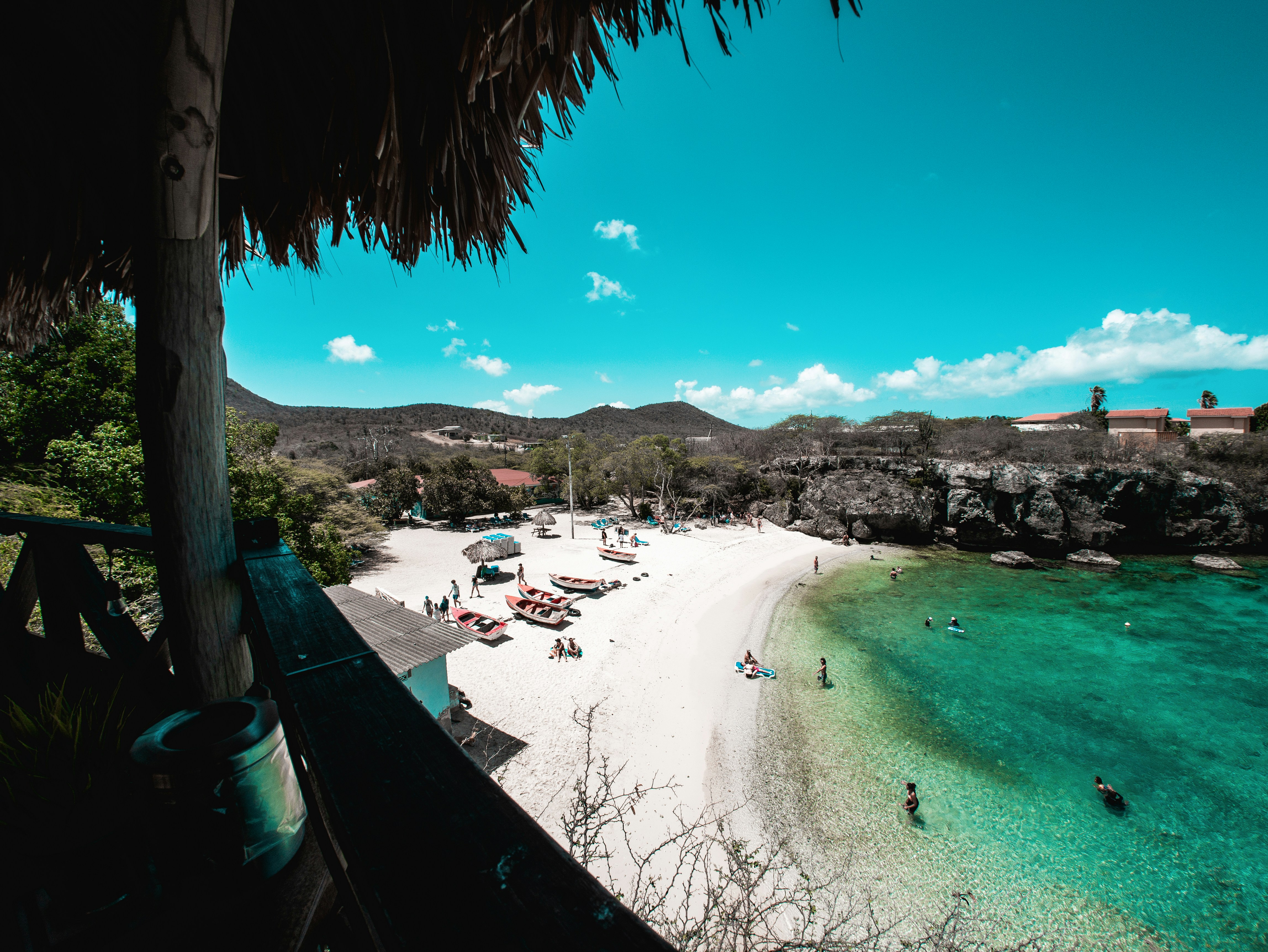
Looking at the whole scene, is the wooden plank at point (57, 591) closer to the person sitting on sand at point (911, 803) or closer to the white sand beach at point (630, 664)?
the white sand beach at point (630, 664)

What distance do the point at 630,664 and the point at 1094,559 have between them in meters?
28.9

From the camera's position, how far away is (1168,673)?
1500 centimetres

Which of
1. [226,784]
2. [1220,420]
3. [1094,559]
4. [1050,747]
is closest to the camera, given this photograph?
[226,784]

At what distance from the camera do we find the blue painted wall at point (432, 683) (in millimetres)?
8383

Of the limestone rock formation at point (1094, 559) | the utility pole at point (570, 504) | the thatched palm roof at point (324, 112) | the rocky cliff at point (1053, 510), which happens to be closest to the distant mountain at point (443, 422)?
the utility pole at point (570, 504)

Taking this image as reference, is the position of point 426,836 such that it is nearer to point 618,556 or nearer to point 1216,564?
point 618,556

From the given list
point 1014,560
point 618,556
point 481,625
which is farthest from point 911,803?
point 1014,560

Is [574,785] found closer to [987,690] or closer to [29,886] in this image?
[29,886]

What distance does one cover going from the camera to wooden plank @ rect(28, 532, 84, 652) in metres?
2.04

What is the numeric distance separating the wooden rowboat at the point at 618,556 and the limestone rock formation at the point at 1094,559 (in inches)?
993

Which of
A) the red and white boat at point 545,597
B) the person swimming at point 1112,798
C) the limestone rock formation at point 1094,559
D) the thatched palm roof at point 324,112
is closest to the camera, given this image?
the thatched palm roof at point 324,112

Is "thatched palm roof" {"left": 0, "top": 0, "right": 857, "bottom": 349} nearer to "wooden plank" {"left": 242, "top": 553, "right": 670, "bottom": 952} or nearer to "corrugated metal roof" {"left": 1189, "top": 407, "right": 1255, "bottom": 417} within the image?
"wooden plank" {"left": 242, "top": 553, "right": 670, "bottom": 952}

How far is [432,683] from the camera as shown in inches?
343

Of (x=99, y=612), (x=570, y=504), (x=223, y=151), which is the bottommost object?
(x=570, y=504)
